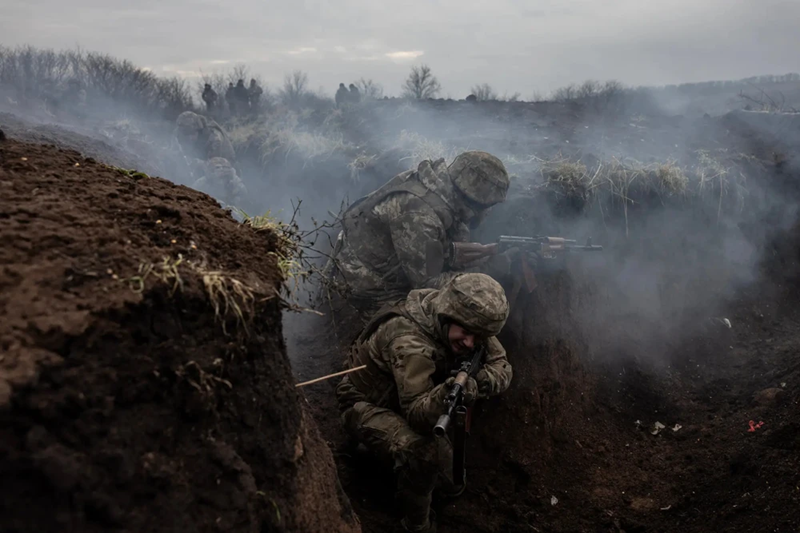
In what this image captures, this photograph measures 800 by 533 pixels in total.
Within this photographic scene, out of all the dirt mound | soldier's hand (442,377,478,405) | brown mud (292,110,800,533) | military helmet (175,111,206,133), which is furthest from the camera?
military helmet (175,111,206,133)

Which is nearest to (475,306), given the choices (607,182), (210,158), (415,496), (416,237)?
(415,496)

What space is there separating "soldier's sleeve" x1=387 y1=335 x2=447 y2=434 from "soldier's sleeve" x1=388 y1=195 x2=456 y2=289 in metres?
1.55

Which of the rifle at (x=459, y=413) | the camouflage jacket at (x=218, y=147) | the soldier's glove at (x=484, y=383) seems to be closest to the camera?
the rifle at (x=459, y=413)

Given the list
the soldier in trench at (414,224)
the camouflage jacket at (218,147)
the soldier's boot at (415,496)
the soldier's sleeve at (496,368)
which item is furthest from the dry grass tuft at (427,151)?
the camouflage jacket at (218,147)

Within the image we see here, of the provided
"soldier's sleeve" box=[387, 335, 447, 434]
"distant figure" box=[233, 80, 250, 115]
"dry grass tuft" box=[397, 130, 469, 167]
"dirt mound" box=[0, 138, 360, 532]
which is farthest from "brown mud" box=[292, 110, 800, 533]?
"distant figure" box=[233, 80, 250, 115]

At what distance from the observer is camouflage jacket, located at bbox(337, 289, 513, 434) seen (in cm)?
322

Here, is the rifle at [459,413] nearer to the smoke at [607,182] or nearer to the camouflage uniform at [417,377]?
the camouflage uniform at [417,377]

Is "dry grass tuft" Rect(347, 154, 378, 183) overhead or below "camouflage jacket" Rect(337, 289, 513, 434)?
overhead

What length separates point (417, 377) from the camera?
3238 millimetres

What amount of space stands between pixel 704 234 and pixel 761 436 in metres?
3.68

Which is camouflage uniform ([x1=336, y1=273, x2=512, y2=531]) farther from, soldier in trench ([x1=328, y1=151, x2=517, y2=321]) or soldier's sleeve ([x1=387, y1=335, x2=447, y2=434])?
soldier in trench ([x1=328, y1=151, x2=517, y2=321])

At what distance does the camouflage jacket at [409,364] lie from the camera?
10.6 ft

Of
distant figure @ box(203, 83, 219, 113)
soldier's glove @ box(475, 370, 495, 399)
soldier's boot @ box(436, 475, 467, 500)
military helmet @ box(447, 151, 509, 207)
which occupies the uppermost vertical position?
distant figure @ box(203, 83, 219, 113)

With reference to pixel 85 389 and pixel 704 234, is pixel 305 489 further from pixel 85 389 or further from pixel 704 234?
pixel 704 234
